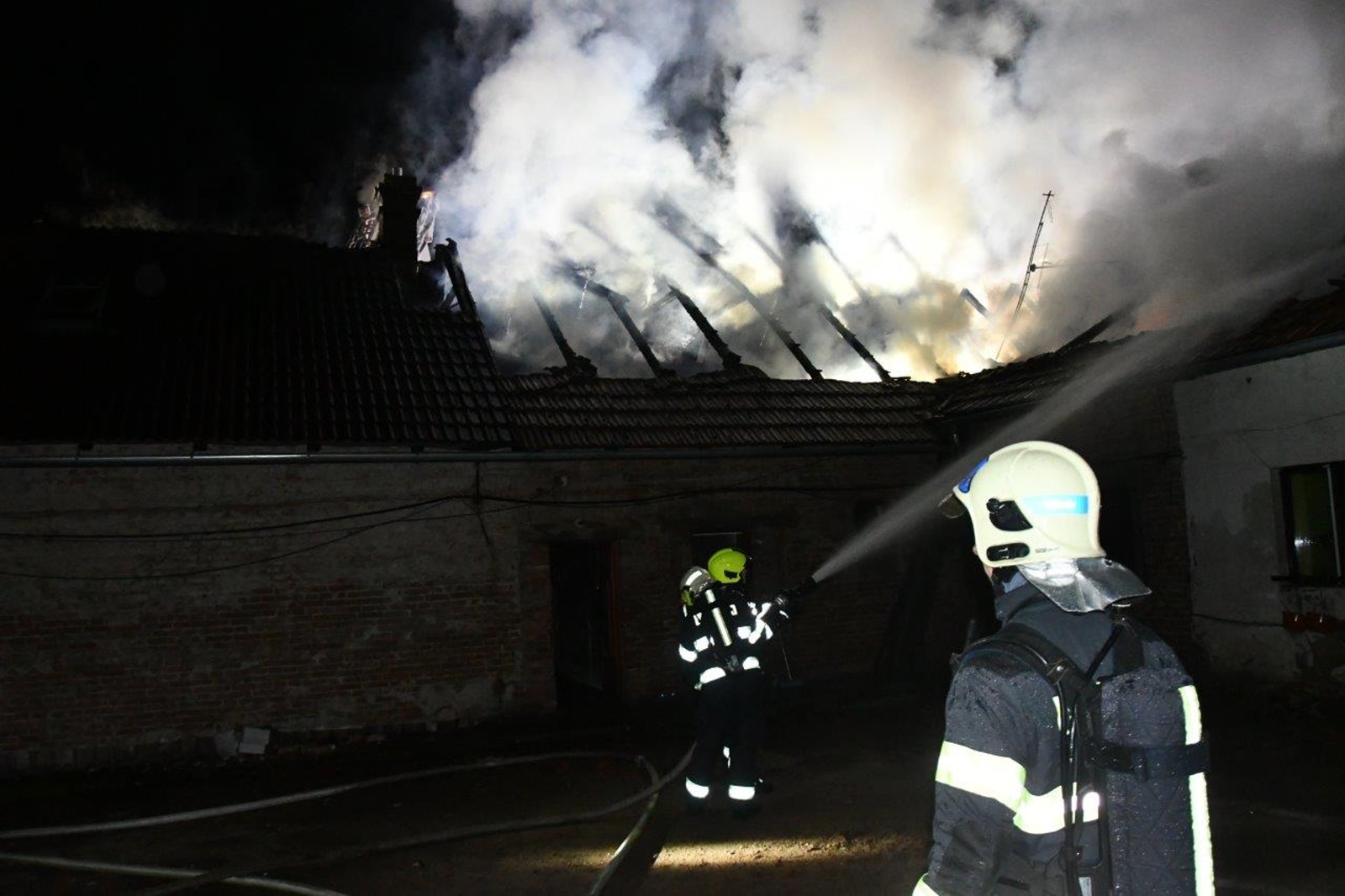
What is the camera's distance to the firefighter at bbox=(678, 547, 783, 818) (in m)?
6.54

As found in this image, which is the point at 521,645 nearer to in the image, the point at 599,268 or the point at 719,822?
the point at 719,822

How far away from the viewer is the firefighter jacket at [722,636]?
6.64 m

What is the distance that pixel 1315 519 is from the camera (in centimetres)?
845

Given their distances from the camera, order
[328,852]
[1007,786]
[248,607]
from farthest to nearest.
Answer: [248,607]
[328,852]
[1007,786]

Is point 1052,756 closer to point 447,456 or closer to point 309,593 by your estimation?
point 447,456

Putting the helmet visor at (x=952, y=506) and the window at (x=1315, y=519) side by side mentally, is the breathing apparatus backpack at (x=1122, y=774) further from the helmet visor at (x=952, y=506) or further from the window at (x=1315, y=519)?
the window at (x=1315, y=519)

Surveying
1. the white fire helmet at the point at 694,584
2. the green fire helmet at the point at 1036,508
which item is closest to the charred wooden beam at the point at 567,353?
the white fire helmet at the point at 694,584

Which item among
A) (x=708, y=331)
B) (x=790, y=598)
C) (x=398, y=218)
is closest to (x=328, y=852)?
(x=790, y=598)

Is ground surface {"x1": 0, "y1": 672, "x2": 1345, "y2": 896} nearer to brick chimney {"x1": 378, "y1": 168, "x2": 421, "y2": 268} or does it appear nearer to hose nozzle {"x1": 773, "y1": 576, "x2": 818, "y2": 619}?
hose nozzle {"x1": 773, "y1": 576, "x2": 818, "y2": 619}

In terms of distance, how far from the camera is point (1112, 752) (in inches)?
81.1

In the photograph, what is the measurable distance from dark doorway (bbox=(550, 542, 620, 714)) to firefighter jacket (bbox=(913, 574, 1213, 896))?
8723mm

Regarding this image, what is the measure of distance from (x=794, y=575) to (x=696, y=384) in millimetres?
2937

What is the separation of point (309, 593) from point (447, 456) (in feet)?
6.86

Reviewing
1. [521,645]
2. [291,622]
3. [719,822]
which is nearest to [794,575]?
[521,645]
